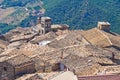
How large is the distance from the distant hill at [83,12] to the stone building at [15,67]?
47275 mm

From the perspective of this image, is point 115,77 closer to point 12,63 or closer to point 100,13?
point 12,63

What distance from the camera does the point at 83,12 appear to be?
304 ft

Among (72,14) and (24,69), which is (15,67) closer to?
(24,69)

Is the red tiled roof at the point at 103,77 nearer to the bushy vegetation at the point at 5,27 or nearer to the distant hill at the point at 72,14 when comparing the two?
the distant hill at the point at 72,14

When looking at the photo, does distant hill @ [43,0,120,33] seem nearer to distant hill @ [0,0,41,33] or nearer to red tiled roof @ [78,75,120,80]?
distant hill @ [0,0,41,33]

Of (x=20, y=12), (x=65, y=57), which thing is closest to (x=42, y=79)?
(x=65, y=57)

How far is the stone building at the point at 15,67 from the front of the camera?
107 feet

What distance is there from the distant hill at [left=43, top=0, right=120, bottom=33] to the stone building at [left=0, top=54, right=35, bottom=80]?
4728 cm

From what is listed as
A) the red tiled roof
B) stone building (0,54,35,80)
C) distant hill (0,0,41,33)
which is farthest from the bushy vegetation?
the red tiled roof

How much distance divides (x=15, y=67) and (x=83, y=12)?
60.2 meters

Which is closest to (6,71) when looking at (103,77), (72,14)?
(103,77)

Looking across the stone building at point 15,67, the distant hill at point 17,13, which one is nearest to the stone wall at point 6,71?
the stone building at point 15,67

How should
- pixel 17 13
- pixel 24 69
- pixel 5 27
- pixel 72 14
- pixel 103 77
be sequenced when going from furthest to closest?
pixel 17 13 < pixel 5 27 < pixel 72 14 < pixel 24 69 < pixel 103 77

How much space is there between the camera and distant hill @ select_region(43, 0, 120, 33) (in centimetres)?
8644
